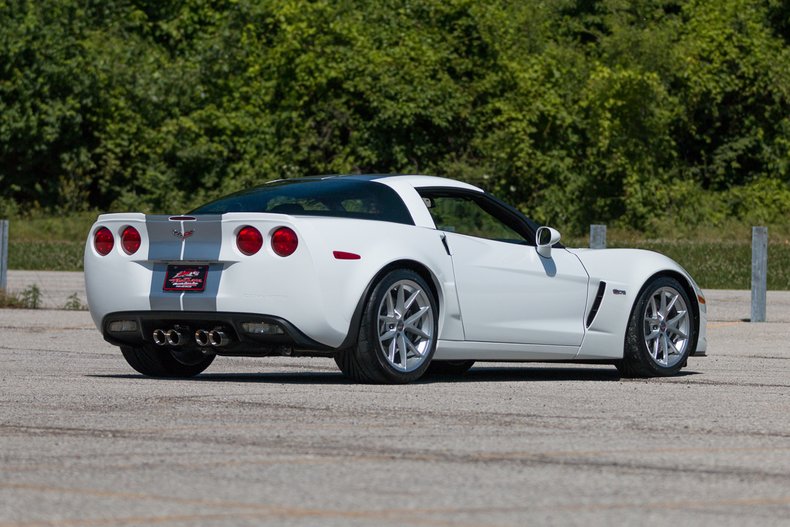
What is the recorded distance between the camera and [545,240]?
10.9m

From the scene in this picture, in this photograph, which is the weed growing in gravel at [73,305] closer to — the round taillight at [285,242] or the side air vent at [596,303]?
the side air vent at [596,303]

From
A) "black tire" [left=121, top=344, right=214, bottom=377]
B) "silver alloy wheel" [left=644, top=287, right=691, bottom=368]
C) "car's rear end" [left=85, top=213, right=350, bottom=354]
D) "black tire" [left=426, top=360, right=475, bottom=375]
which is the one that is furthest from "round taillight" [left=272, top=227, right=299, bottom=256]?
"silver alloy wheel" [left=644, top=287, right=691, bottom=368]

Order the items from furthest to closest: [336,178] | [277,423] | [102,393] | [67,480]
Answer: [336,178], [102,393], [277,423], [67,480]

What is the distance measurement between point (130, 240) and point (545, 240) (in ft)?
8.89

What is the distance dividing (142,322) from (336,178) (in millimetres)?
1584

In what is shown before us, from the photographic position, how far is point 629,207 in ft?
132

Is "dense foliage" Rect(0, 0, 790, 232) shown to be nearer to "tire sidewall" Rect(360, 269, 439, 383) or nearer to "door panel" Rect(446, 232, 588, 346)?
"door panel" Rect(446, 232, 588, 346)

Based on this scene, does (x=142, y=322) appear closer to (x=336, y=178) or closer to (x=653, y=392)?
(x=336, y=178)

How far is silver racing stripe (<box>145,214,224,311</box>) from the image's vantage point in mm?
9852

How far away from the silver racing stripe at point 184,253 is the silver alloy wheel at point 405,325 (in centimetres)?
102

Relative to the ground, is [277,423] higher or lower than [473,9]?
lower

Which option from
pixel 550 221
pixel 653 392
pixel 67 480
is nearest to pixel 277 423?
pixel 67 480

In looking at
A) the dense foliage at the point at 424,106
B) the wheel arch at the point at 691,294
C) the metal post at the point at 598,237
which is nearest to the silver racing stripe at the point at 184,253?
the wheel arch at the point at 691,294

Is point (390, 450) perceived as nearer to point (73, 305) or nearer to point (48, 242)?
point (73, 305)
